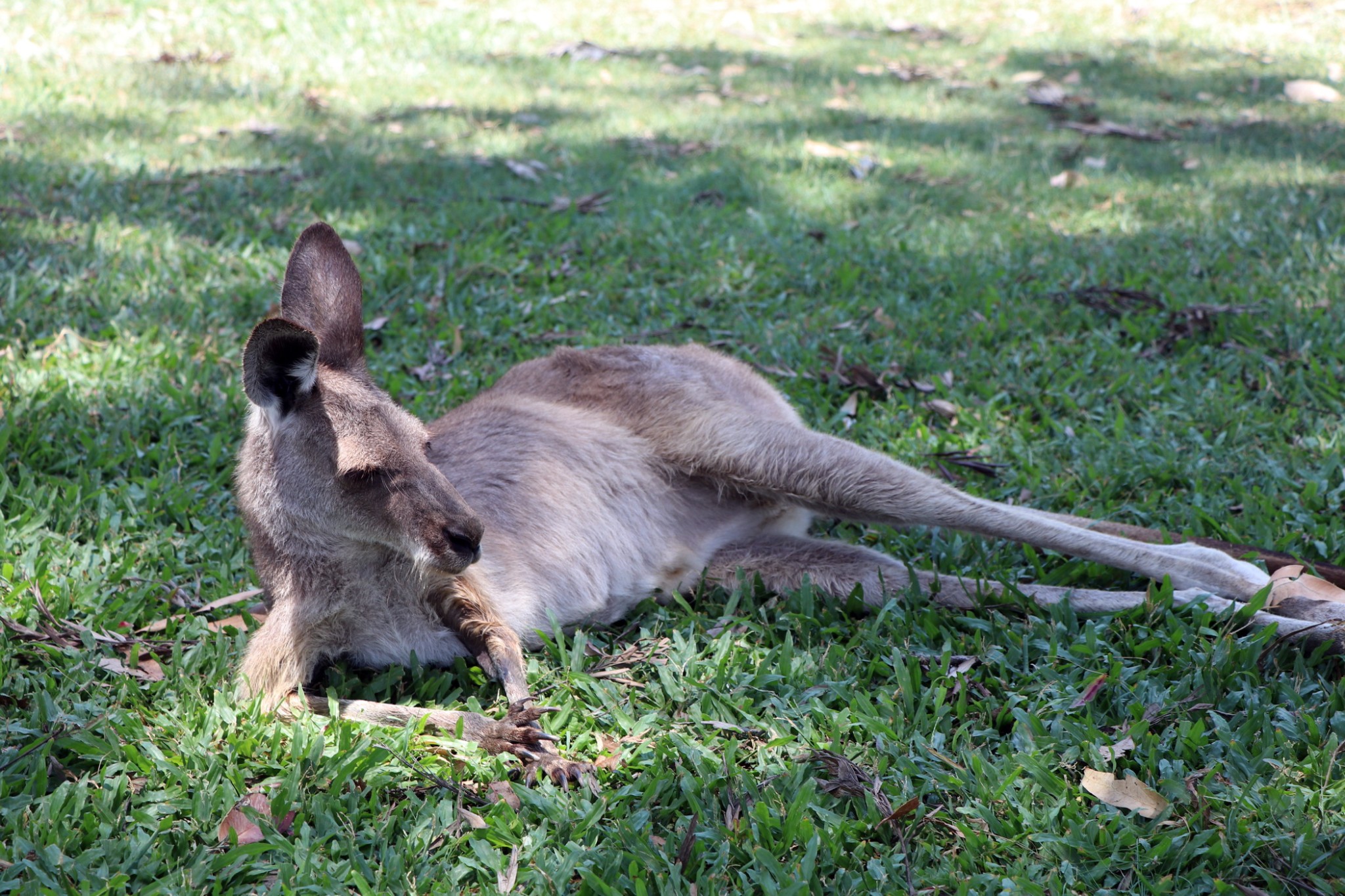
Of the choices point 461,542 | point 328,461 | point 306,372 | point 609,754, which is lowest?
point 609,754

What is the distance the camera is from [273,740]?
2.30 m

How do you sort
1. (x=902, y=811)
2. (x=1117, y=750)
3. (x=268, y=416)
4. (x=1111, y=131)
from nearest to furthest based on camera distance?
(x=902, y=811), (x=1117, y=750), (x=268, y=416), (x=1111, y=131)

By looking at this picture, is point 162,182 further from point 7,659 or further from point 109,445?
point 7,659

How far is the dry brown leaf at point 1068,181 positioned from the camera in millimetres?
5961

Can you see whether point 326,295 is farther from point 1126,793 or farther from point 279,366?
point 1126,793

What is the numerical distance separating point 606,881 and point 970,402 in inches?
99.0

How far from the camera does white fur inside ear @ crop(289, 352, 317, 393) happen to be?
2279 millimetres

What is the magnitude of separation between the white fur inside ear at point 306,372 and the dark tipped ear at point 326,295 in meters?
0.17

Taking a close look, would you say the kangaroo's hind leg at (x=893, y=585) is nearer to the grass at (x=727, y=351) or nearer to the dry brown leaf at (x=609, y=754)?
the grass at (x=727, y=351)

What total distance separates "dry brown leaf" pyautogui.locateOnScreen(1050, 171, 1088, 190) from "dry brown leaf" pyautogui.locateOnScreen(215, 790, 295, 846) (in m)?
5.24

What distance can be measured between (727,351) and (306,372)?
2.39 m

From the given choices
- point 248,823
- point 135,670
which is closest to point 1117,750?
point 248,823

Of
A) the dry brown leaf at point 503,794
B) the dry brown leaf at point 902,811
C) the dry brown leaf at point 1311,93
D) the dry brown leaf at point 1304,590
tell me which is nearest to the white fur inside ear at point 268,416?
the dry brown leaf at point 503,794

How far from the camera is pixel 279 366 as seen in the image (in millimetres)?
2271
